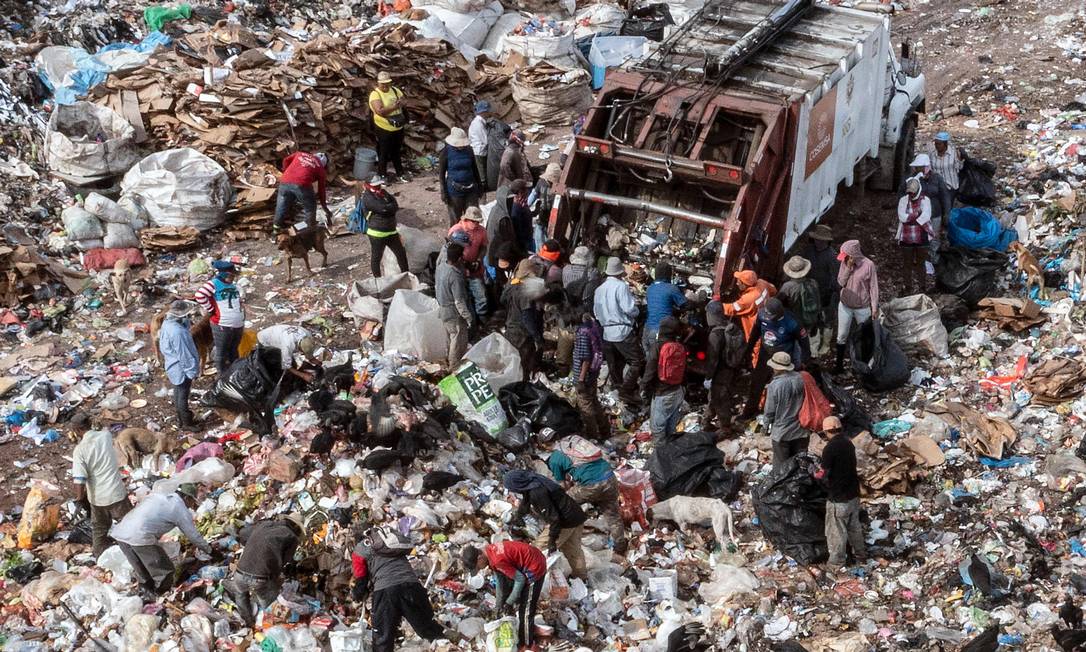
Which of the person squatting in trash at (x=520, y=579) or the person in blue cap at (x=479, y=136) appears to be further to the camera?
the person in blue cap at (x=479, y=136)

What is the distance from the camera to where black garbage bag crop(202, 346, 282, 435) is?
8836 millimetres

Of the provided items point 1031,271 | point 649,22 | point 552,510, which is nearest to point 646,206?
point 552,510

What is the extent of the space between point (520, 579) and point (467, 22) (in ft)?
34.4

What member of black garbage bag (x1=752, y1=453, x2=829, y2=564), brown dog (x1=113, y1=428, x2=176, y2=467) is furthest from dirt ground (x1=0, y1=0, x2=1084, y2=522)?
black garbage bag (x1=752, y1=453, x2=829, y2=564)

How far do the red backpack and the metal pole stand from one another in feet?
4.03

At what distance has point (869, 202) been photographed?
12.6 m

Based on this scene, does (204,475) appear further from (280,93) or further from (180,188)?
(280,93)

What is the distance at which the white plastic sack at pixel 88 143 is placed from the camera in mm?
12609

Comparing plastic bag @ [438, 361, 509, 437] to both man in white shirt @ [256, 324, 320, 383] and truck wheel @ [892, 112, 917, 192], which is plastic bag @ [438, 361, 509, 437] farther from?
truck wheel @ [892, 112, 917, 192]

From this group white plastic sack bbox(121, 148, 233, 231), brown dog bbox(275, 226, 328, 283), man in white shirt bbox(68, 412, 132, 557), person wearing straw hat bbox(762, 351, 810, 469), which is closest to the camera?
man in white shirt bbox(68, 412, 132, 557)

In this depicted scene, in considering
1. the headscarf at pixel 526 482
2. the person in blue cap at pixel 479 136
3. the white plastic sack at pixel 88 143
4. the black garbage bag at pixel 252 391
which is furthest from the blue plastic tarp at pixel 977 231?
the white plastic sack at pixel 88 143

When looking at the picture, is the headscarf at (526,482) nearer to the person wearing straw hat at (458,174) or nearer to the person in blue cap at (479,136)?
the person wearing straw hat at (458,174)

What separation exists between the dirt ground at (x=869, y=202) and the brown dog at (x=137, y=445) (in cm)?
45

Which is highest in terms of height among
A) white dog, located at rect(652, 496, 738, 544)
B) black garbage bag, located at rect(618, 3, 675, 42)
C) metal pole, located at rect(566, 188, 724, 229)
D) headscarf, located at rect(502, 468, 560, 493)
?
metal pole, located at rect(566, 188, 724, 229)
